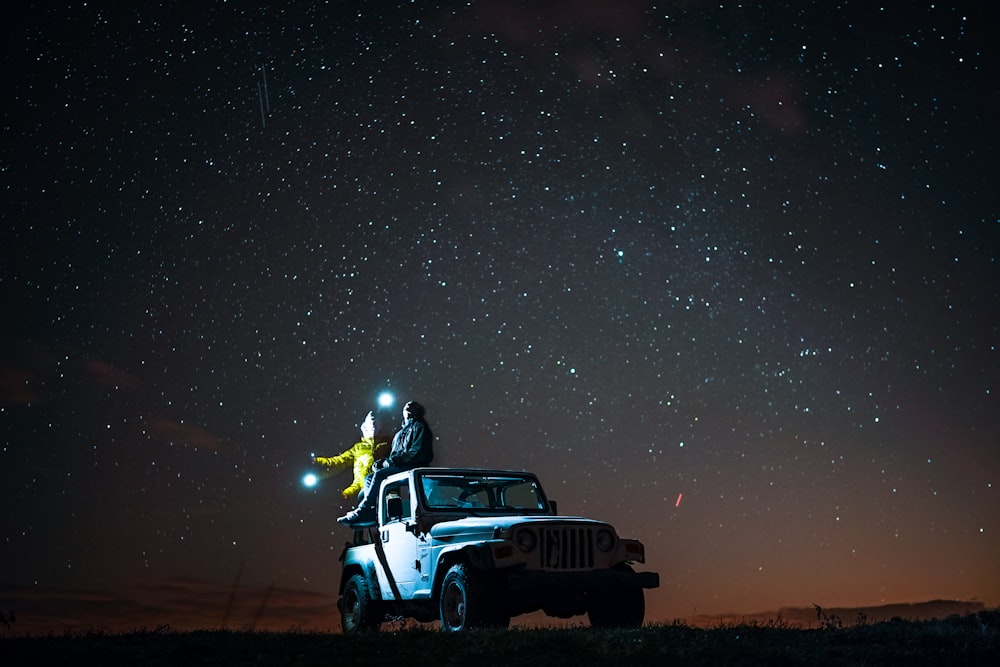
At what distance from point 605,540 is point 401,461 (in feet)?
11.0

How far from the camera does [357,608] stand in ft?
45.1

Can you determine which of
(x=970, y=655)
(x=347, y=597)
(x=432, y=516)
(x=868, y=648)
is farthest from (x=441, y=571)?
(x=970, y=655)

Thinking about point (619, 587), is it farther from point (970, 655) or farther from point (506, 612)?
point (970, 655)

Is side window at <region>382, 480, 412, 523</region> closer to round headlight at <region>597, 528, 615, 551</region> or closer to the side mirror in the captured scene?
the side mirror

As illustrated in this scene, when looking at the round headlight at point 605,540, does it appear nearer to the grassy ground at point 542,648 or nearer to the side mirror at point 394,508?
the grassy ground at point 542,648

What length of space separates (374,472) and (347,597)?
177 cm

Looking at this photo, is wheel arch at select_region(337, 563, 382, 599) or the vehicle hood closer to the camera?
the vehicle hood

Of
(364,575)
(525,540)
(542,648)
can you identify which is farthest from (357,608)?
(542,648)

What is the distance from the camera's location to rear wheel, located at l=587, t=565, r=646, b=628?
469 inches

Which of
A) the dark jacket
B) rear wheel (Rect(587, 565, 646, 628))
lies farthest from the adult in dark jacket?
rear wheel (Rect(587, 565, 646, 628))

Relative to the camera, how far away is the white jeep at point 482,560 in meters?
11.2

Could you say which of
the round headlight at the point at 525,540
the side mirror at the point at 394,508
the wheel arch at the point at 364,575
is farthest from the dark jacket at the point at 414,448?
the round headlight at the point at 525,540

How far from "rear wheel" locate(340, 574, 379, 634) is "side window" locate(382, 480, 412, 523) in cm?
109

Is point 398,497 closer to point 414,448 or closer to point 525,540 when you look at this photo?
point 414,448
